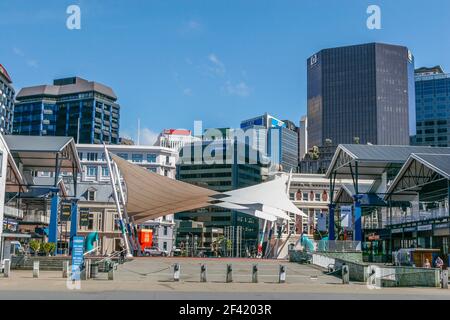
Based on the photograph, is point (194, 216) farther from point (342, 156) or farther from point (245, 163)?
point (342, 156)

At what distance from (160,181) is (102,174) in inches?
2483

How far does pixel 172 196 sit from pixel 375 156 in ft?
74.7

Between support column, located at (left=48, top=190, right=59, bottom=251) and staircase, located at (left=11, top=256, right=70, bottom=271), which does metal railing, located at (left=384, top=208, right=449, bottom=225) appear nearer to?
staircase, located at (left=11, top=256, right=70, bottom=271)

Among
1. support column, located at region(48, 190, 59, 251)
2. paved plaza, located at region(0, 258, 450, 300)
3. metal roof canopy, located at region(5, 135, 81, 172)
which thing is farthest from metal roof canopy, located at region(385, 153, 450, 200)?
metal roof canopy, located at region(5, 135, 81, 172)

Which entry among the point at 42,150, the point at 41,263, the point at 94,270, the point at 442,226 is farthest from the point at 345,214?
the point at 94,270

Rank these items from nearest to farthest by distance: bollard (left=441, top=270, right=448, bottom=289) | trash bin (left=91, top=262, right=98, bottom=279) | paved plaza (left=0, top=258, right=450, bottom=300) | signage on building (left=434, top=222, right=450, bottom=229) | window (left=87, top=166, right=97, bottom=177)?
paved plaza (left=0, top=258, right=450, bottom=300) < bollard (left=441, top=270, right=448, bottom=289) < trash bin (left=91, top=262, right=98, bottom=279) < signage on building (left=434, top=222, right=450, bottom=229) < window (left=87, top=166, right=97, bottom=177)

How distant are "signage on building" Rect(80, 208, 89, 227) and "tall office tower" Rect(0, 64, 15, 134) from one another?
179 ft

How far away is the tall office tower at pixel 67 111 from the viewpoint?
181125 millimetres

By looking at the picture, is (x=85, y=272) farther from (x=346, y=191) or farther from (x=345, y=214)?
(x=346, y=191)

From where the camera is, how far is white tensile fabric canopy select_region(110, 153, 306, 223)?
62.2 m

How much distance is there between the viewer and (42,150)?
61062 millimetres

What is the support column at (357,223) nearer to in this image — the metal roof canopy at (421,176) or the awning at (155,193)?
the metal roof canopy at (421,176)
